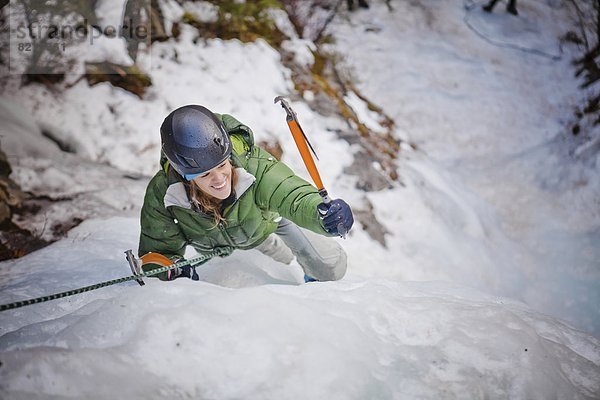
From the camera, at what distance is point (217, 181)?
6.51 feet

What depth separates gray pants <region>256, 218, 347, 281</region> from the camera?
2.77 meters

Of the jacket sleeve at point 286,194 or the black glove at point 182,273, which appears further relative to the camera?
the black glove at point 182,273

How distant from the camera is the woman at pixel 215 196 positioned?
1.90 metres

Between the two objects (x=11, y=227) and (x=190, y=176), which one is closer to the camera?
(x=190, y=176)

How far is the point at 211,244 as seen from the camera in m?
2.48

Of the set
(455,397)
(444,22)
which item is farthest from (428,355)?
(444,22)

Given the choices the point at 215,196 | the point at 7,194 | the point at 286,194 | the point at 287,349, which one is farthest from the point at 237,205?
the point at 7,194

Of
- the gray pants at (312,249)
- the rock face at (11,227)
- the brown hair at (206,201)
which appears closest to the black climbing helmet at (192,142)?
the brown hair at (206,201)

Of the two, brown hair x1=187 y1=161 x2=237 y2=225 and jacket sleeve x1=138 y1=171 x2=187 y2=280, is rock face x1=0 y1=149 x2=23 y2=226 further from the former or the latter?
brown hair x1=187 y1=161 x2=237 y2=225

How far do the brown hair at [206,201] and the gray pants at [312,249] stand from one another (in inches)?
27.0

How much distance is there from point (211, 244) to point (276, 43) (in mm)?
4336

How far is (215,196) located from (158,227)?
1.45 ft

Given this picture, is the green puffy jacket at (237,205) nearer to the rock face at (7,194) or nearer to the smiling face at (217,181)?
the smiling face at (217,181)

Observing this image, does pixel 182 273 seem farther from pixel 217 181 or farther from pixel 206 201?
pixel 217 181
